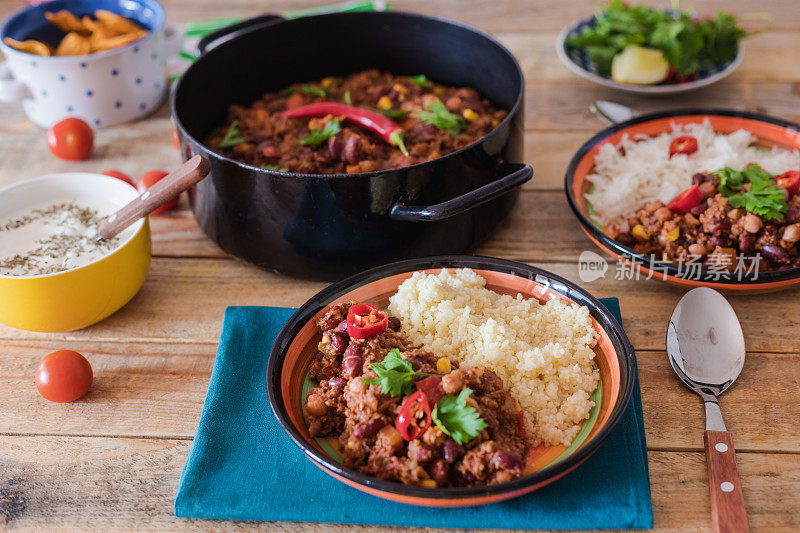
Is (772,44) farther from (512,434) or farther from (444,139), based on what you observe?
(512,434)

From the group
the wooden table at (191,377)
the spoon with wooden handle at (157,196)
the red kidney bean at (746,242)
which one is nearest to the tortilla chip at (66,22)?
the wooden table at (191,377)

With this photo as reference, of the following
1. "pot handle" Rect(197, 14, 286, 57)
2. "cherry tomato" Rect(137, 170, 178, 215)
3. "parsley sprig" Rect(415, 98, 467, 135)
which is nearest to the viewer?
"parsley sprig" Rect(415, 98, 467, 135)

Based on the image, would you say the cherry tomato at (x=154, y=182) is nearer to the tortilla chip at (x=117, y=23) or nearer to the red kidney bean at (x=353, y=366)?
the tortilla chip at (x=117, y=23)

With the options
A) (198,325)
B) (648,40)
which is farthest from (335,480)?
(648,40)

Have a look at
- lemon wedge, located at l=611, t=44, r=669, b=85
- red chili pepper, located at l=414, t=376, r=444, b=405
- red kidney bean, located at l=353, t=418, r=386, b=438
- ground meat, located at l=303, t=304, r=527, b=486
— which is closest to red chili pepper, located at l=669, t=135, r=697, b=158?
lemon wedge, located at l=611, t=44, r=669, b=85

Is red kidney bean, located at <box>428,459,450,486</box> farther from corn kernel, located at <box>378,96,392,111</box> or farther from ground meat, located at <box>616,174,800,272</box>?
corn kernel, located at <box>378,96,392,111</box>

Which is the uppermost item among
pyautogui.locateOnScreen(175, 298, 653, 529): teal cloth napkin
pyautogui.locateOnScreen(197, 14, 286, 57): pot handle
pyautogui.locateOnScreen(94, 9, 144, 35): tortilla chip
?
pyautogui.locateOnScreen(197, 14, 286, 57): pot handle

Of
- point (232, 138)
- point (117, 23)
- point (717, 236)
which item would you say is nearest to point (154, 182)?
point (232, 138)
